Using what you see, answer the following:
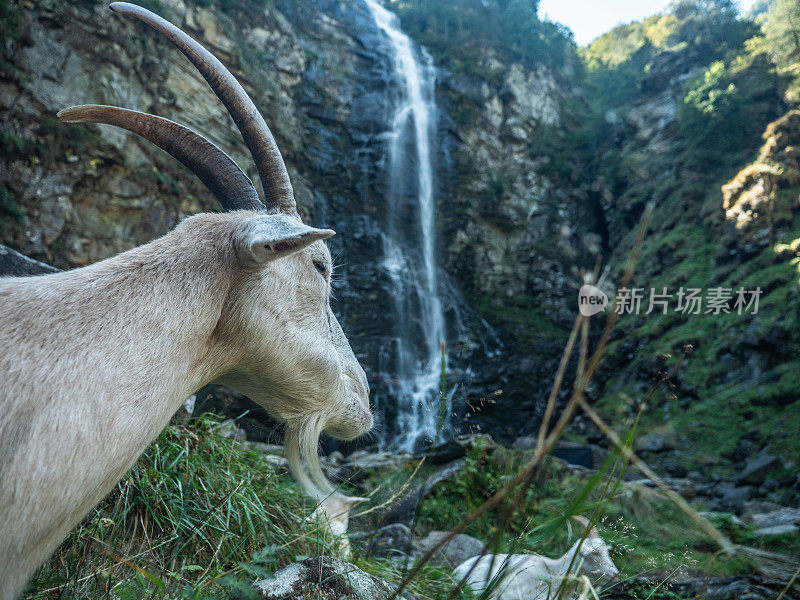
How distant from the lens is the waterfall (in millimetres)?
14070

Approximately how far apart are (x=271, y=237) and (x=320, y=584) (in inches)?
47.5

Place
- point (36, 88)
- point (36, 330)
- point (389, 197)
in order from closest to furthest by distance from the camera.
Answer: point (36, 330) → point (36, 88) → point (389, 197)

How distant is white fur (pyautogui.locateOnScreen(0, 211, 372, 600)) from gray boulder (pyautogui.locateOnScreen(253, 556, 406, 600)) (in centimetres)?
64

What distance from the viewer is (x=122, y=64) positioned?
10.1 metres

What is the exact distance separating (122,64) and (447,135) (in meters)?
13.4

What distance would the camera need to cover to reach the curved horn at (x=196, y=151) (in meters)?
2.19

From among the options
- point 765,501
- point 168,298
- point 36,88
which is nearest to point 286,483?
point 168,298

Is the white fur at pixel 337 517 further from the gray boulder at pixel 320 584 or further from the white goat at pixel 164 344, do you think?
the gray boulder at pixel 320 584

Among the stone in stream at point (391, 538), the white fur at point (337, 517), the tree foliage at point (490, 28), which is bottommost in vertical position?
the stone in stream at point (391, 538)

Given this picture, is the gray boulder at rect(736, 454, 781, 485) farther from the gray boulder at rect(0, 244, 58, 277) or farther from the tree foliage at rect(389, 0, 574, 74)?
the tree foliage at rect(389, 0, 574, 74)

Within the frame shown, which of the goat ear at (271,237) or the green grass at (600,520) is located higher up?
the goat ear at (271,237)


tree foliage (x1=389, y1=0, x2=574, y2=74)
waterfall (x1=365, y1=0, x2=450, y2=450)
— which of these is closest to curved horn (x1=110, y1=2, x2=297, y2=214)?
waterfall (x1=365, y1=0, x2=450, y2=450)

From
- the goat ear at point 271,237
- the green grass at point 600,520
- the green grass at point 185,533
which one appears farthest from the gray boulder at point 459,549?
the goat ear at point 271,237

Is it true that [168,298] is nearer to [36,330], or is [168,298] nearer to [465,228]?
[36,330]
